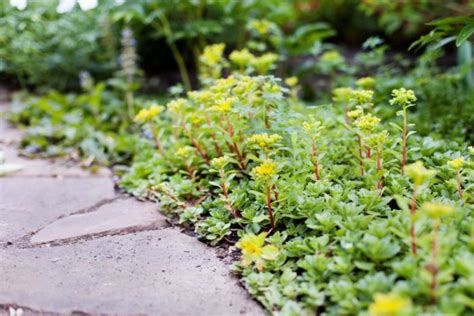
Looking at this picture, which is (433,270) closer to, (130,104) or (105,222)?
(105,222)

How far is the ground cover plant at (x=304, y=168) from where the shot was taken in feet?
4.04

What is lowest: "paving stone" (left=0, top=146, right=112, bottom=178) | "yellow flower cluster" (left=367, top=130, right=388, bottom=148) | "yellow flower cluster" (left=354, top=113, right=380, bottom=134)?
"paving stone" (left=0, top=146, right=112, bottom=178)

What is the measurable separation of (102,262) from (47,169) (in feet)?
4.43

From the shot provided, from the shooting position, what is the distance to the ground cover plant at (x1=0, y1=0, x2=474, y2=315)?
1.23 meters

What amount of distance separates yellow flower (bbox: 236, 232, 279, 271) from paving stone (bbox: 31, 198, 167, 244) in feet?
1.78

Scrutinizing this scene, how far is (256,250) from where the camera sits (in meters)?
1.41

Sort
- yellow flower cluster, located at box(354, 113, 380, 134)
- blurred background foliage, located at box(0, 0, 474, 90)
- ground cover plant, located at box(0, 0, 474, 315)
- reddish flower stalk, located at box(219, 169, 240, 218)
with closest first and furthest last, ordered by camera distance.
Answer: ground cover plant, located at box(0, 0, 474, 315)
yellow flower cluster, located at box(354, 113, 380, 134)
reddish flower stalk, located at box(219, 169, 240, 218)
blurred background foliage, located at box(0, 0, 474, 90)

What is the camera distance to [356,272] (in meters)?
1.32

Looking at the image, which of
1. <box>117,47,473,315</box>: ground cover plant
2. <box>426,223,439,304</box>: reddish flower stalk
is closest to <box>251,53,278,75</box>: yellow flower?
<box>117,47,473,315</box>: ground cover plant

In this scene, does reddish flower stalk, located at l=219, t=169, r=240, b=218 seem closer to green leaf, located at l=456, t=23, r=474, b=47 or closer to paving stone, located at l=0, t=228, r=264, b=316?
paving stone, located at l=0, t=228, r=264, b=316

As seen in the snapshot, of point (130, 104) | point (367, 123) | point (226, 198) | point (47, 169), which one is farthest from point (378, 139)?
point (130, 104)

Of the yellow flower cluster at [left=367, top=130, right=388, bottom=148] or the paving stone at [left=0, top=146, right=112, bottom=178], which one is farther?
the paving stone at [left=0, top=146, right=112, bottom=178]

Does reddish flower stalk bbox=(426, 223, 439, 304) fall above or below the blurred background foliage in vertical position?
below

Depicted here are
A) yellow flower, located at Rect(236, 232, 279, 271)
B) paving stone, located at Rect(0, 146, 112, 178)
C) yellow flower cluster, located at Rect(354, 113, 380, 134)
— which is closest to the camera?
yellow flower, located at Rect(236, 232, 279, 271)
